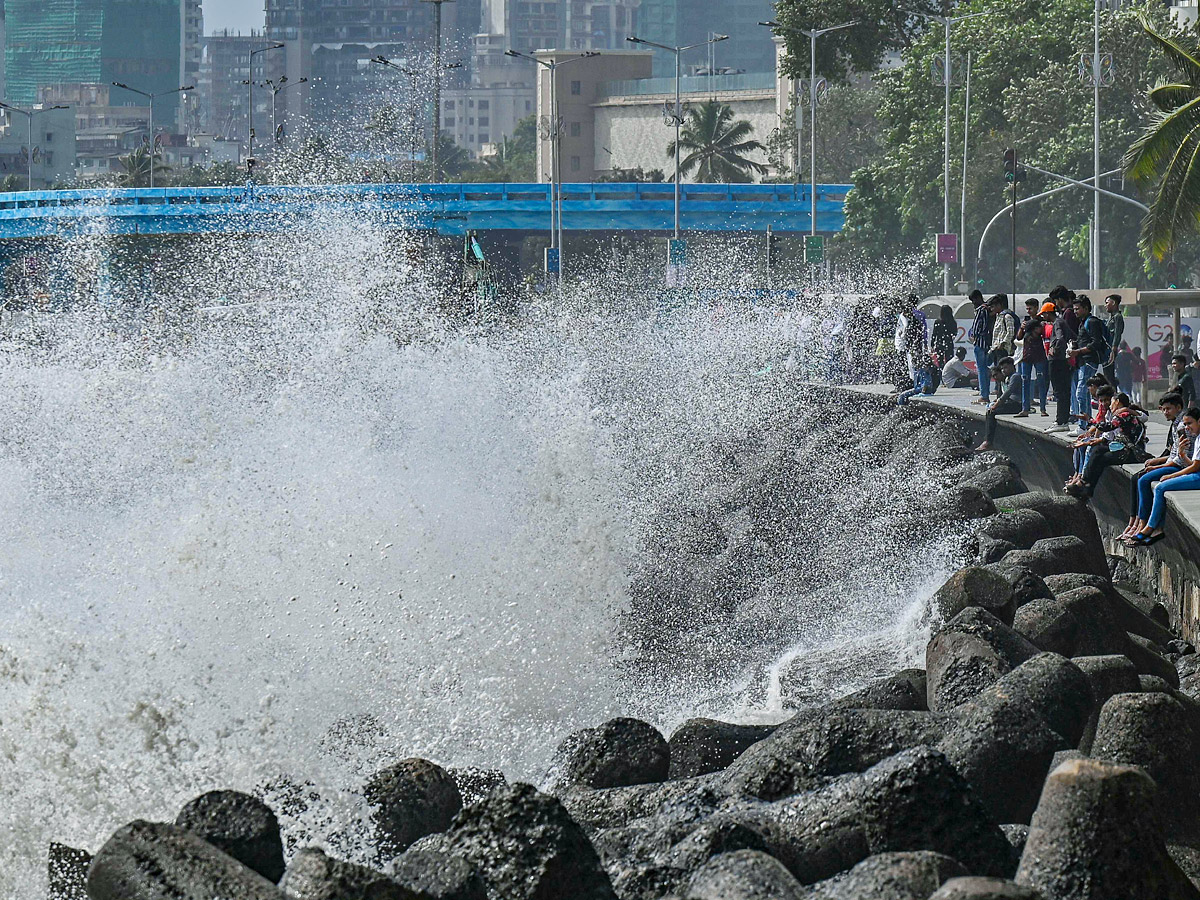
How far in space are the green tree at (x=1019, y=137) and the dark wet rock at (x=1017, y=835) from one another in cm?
4449

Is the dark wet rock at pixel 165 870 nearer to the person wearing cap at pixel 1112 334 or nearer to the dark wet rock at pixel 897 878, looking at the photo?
the dark wet rock at pixel 897 878

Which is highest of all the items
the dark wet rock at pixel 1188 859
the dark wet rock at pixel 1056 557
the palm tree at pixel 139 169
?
the palm tree at pixel 139 169

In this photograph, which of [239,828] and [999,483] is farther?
[999,483]

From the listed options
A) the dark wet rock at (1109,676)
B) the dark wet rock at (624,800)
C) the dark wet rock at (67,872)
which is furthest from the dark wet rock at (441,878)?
the dark wet rock at (1109,676)

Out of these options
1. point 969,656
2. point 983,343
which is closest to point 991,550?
point 969,656

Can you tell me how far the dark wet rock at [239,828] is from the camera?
6.38 m

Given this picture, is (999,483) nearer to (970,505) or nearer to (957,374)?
(970,505)

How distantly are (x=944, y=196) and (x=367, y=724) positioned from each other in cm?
5067

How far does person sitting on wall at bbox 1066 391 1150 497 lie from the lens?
14.6m

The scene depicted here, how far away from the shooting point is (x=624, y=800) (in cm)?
739

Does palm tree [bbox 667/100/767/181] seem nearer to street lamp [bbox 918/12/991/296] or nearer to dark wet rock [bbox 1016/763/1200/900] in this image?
street lamp [bbox 918/12/991/296]

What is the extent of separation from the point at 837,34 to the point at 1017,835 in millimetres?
44443

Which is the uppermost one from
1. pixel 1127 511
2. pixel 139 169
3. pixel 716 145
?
pixel 716 145

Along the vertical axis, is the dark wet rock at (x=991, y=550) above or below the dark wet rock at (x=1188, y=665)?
above
